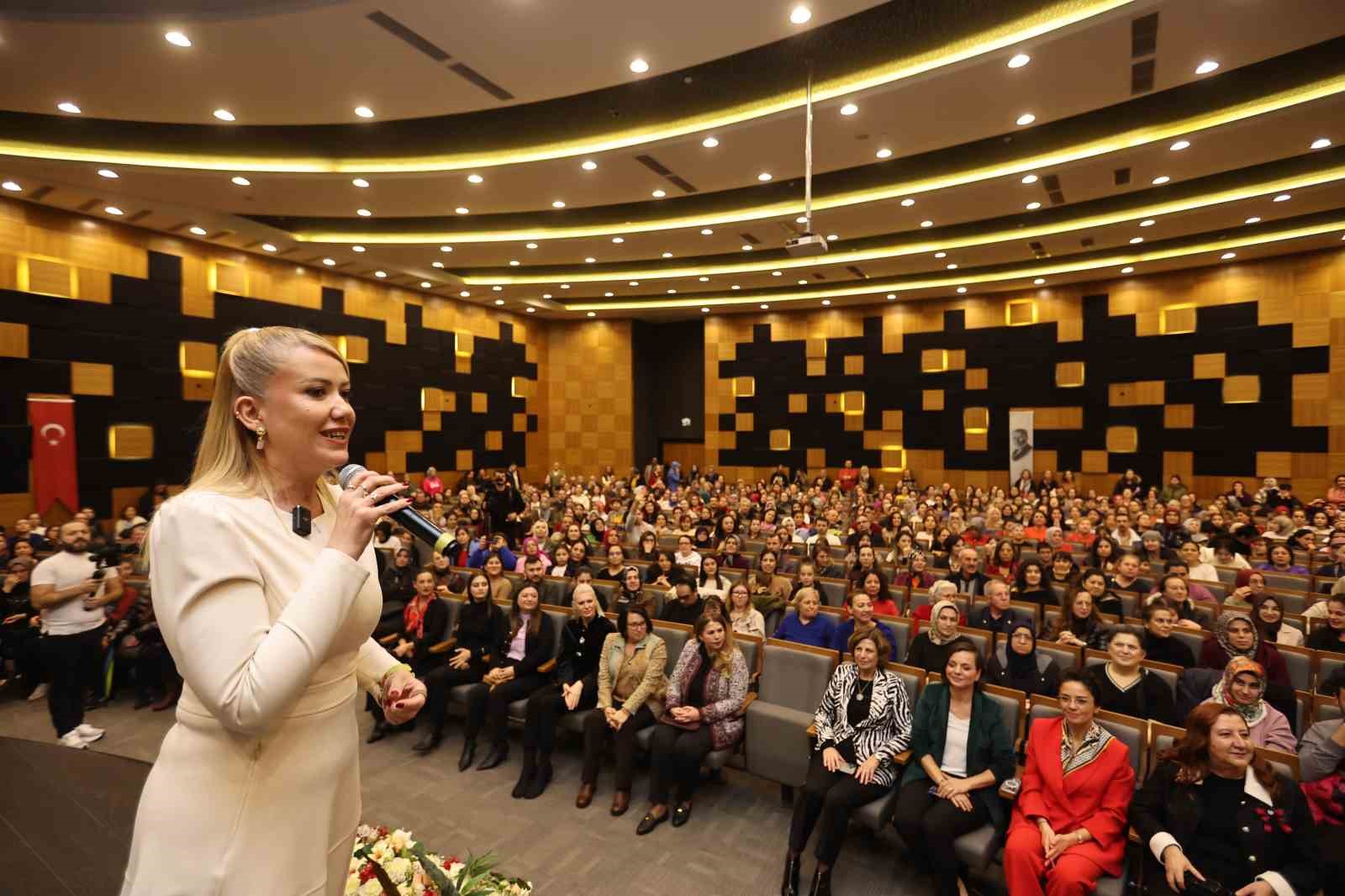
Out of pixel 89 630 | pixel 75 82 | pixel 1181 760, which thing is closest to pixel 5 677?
pixel 89 630

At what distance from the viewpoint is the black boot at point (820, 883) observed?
287 cm

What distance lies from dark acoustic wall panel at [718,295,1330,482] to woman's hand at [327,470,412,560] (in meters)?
15.9

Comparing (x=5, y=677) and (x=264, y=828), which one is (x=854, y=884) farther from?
(x=5, y=677)

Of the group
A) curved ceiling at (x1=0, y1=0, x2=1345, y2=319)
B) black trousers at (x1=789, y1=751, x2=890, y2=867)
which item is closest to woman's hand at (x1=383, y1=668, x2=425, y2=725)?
black trousers at (x1=789, y1=751, x2=890, y2=867)

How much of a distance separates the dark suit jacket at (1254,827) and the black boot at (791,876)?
1.41 m

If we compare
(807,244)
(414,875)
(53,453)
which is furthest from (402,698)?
(53,453)

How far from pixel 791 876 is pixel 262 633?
2.95 m

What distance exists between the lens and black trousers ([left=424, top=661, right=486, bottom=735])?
14.5 ft

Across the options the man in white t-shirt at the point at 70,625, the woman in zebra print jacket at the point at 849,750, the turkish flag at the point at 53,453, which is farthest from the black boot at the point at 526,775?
the turkish flag at the point at 53,453

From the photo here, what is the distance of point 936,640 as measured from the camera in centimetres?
392

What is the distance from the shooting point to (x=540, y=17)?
4949 mm

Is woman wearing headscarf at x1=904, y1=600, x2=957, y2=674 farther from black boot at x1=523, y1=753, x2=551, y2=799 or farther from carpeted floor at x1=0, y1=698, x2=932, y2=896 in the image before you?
black boot at x1=523, y1=753, x2=551, y2=799

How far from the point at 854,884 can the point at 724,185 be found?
25.9 feet

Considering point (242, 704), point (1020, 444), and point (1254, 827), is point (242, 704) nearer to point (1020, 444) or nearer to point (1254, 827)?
point (1254, 827)
